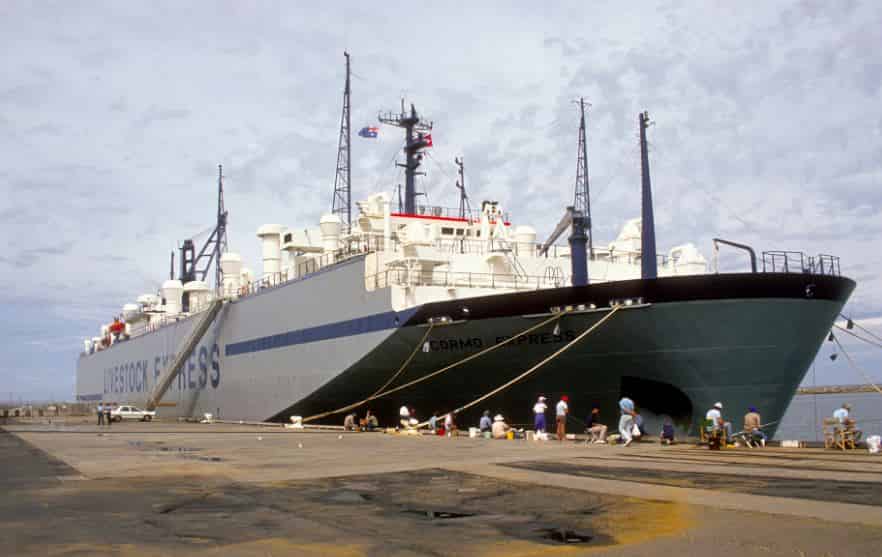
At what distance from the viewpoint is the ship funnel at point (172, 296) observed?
5697 cm

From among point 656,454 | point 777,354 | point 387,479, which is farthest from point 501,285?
point 387,479

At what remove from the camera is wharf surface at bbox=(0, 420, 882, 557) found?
7691 millimetres

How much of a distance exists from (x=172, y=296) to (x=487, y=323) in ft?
125

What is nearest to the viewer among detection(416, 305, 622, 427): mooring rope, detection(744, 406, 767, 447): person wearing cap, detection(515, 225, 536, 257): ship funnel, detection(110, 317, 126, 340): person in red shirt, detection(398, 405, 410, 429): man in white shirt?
detection(744, 406, 767, 447): person wearing cap

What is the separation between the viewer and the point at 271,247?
128 feet

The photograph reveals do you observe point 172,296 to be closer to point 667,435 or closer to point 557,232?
point 557,232

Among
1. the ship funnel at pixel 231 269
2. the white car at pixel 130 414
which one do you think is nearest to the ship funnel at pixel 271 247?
the ship funnel at pixel 231 269

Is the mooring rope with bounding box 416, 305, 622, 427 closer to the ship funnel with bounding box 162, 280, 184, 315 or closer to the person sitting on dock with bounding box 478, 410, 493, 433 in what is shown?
the person sitting on dock with bounding box 478, 410, 493, 433

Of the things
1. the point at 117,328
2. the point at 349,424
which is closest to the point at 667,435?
the point at 349,424

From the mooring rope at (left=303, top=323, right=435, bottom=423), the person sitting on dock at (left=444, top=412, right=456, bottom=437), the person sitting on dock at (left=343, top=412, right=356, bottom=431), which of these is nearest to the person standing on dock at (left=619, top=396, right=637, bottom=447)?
the person sitting on dock at (left=444, top=412, right=456, bottom=437)

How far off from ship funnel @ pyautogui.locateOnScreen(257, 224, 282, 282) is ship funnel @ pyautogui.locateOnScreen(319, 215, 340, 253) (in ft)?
17.8

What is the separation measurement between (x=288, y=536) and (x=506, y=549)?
2.16m

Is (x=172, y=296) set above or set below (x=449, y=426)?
above

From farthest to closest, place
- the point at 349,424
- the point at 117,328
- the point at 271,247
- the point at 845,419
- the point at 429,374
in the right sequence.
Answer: the point at 117,328 < the point at 271,247 < the point at 349,424 < the point at 429,374 < the point at 845,419
